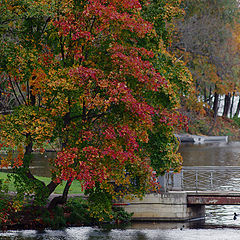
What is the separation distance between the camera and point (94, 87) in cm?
1719

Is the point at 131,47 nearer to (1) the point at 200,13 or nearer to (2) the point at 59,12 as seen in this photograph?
(2) the point at 59,12

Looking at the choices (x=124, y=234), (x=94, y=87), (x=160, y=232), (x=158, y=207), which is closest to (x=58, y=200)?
(x=124, y=234)

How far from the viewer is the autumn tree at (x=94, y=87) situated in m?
16.9

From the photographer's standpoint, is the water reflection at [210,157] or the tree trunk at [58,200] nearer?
the tree trunk at [58,200]

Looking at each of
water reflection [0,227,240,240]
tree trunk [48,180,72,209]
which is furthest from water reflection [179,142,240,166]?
tree trunk [48,180,72,209]

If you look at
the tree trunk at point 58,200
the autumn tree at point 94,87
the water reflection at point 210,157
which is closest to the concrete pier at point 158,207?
the autumn tree at point 94,87

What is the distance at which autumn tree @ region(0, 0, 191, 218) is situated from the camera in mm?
16875

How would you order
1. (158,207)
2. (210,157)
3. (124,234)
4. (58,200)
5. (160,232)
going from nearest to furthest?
(124,234), (160,232), (58,200), (158,207), (210,157)

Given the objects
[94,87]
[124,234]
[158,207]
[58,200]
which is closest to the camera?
[94,87]

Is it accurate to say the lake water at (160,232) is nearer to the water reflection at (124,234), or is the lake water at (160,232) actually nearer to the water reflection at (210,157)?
the water reflection at (124,234)

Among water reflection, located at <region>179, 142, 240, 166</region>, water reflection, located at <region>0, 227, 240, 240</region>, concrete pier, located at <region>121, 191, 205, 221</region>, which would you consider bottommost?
water reflection, located at <region>0, 227, 240, 240</region>

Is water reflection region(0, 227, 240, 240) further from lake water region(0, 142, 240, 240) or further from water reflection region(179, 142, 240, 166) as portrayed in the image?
water reflection region(179, 142, 240, 166)

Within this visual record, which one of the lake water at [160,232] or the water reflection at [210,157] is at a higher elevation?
the water reflection at [210,157]

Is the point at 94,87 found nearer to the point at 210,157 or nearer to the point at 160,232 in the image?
the point at 160,232
